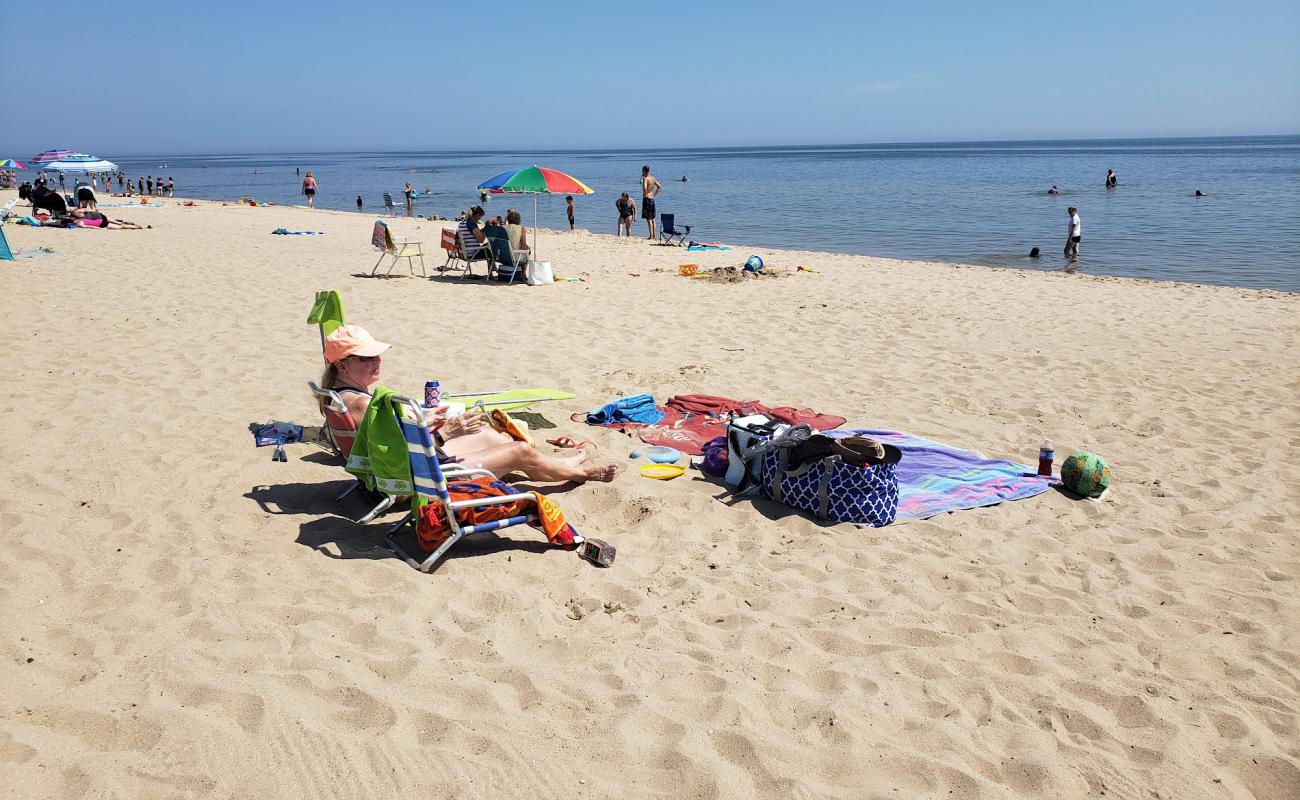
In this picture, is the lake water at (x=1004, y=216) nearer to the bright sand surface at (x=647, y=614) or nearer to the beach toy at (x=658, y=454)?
the bright sand surface at (x=647, y=614)

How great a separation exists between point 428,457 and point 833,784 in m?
2.08

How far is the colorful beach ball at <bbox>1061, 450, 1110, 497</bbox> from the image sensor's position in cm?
472

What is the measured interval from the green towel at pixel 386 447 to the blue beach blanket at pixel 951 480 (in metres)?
2.57

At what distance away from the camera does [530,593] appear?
358 cm

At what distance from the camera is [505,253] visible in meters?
11.9

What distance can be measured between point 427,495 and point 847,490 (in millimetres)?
2132

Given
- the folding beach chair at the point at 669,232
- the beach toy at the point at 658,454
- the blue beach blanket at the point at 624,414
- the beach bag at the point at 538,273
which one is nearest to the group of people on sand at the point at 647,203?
the folding beach chair at the point at 669,232

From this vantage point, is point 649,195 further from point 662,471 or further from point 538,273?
point 662,471

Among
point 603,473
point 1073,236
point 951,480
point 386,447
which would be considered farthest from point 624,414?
point 1073,236

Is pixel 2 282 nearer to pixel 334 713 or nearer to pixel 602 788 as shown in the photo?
pixel 334 713

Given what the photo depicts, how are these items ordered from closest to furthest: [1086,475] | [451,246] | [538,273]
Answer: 1. [1086,475]
2. [538,273]
3. [451,246]

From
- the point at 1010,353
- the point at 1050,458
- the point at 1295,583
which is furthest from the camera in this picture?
the point at 1010,353

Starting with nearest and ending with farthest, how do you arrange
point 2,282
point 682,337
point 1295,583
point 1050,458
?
point 1295,583 < point 1050,458 < point 682,337 < point 2,282

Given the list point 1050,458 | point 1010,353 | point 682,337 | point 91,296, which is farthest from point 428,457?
point 91,296
